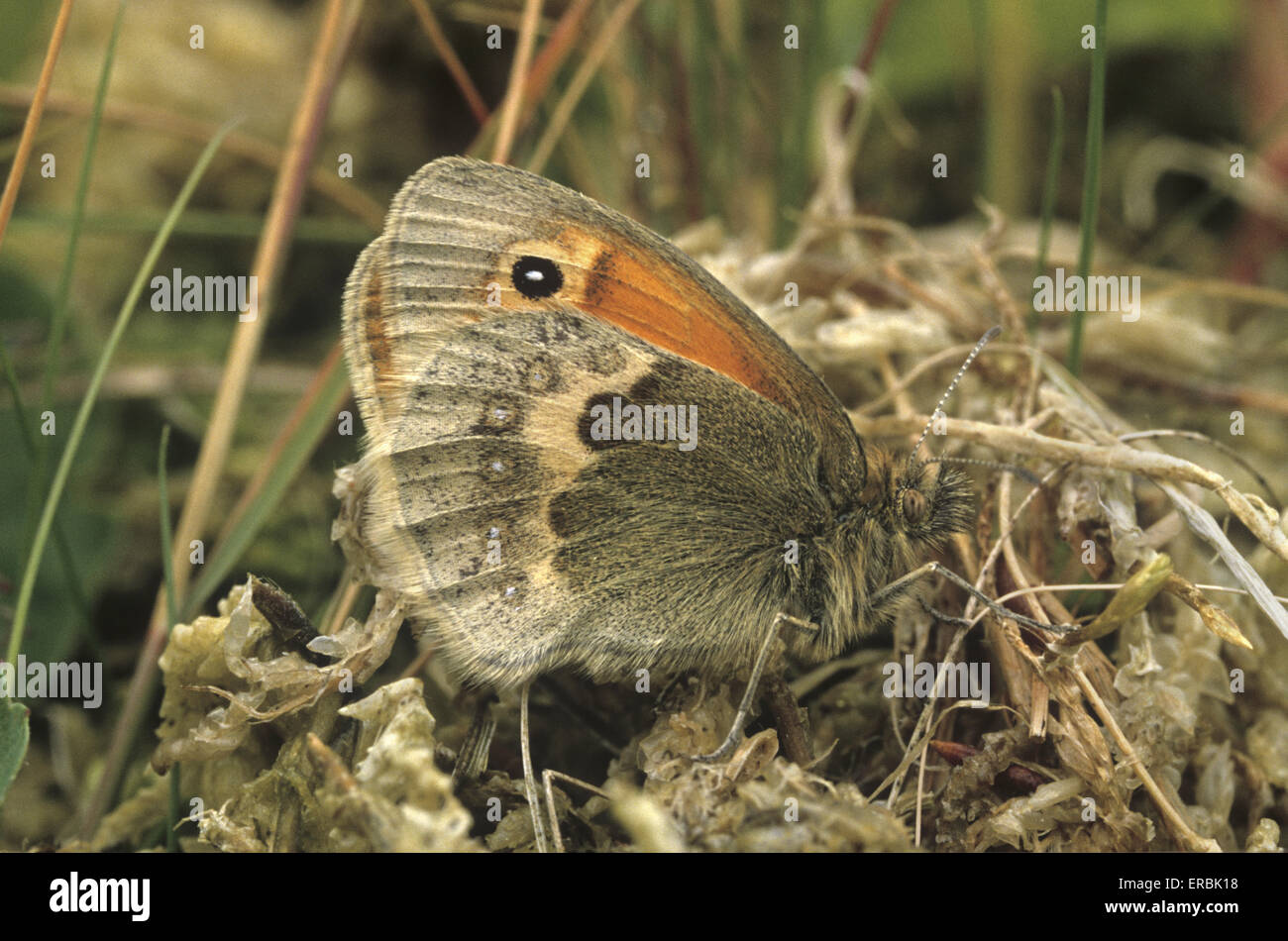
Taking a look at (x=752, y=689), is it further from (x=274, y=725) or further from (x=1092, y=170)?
(x=1092, y=170)

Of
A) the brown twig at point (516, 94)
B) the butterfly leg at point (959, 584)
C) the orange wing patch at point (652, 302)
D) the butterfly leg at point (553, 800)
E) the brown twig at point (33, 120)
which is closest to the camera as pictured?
the butterfly leg at point (553, 800)

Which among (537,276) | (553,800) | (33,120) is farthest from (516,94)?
(553,800)

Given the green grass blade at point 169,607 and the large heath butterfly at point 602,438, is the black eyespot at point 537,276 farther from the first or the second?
the green grass blade at point 169,607

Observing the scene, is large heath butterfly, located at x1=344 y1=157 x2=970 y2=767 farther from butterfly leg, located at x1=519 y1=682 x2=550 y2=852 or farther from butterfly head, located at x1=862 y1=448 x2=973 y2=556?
butterfly leg, located at x1=519 y1=682 x2=550 y2=852

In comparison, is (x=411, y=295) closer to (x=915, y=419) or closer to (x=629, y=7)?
(x=915, y=419)

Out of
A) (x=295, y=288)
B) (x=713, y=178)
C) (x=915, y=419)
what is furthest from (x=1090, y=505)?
(x=295, y=288)

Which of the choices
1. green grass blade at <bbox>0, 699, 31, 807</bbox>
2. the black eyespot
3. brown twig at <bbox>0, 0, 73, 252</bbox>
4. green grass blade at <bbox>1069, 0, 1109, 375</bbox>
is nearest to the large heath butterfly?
the black eyespot

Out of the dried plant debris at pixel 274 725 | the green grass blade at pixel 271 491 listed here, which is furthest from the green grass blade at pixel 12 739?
the green grass blade at pixel 271 491
